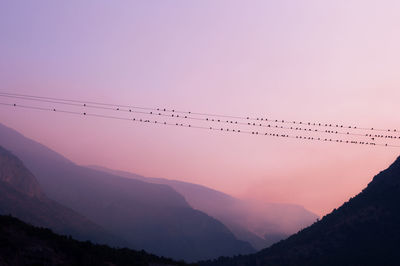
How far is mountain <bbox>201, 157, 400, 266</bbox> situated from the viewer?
339 ft

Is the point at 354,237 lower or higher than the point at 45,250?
higher

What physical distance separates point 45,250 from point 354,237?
89120mm

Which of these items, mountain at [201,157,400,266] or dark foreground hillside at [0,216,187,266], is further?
mountain at [201,157,400,266]

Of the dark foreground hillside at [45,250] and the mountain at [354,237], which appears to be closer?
the dark foreground hillside at [45,250]

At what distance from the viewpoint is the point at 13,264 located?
3778 centimetres

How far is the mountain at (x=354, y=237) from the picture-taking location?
103 meters

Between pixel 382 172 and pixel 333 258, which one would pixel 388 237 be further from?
pixel 382 172

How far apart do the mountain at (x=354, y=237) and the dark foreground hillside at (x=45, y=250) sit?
64958 mm

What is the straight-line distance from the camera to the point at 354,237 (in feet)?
373

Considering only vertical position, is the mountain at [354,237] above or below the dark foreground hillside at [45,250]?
above

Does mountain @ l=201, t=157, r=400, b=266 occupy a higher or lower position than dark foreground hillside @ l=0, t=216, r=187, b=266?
higher

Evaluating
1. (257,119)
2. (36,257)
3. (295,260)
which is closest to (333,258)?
(295,260)

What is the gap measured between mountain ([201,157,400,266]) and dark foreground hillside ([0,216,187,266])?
213ft

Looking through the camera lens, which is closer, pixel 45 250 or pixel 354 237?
pixel 45 250
